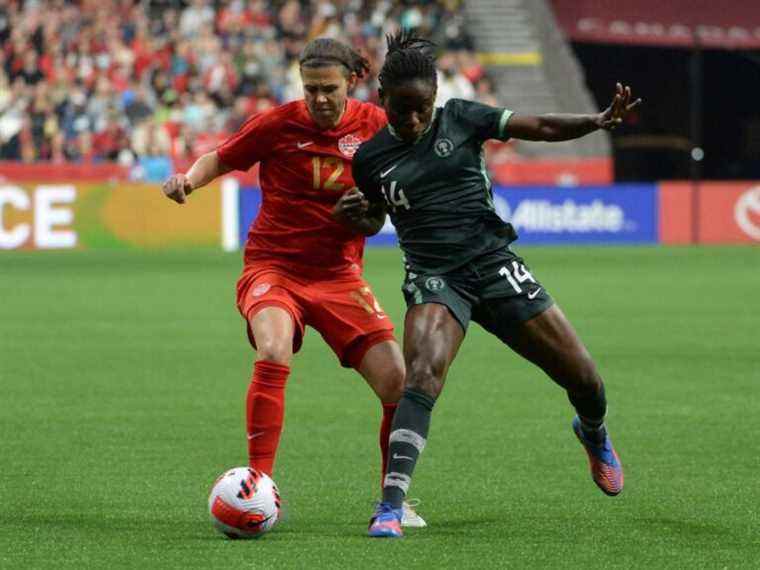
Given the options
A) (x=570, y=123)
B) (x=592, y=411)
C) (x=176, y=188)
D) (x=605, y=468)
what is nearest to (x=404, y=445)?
(x=592, y=411)

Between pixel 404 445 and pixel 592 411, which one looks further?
pixel 592 411

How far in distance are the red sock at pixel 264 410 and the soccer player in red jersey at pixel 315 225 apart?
0.27m

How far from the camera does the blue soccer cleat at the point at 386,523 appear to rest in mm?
6898

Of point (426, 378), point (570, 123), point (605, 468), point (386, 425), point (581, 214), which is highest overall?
point (570, 123)

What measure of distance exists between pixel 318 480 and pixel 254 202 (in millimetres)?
20041

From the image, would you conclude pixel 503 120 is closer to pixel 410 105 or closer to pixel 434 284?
pixel 410 105

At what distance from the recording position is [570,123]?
7078mm

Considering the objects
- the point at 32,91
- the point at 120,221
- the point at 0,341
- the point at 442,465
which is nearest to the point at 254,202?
the point at 120,221

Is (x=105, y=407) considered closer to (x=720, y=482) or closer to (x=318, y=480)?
(x=318, y=480)

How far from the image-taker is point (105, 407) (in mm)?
11352

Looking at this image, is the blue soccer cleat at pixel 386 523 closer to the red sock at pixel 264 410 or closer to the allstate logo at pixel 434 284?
the red sock at pixel 264 410

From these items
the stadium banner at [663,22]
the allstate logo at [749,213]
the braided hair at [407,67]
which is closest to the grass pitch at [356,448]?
the braided hair at [407,67]

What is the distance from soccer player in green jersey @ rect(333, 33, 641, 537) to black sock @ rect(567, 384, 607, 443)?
0.15 metres

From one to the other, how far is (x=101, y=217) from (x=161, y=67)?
4325 mm
